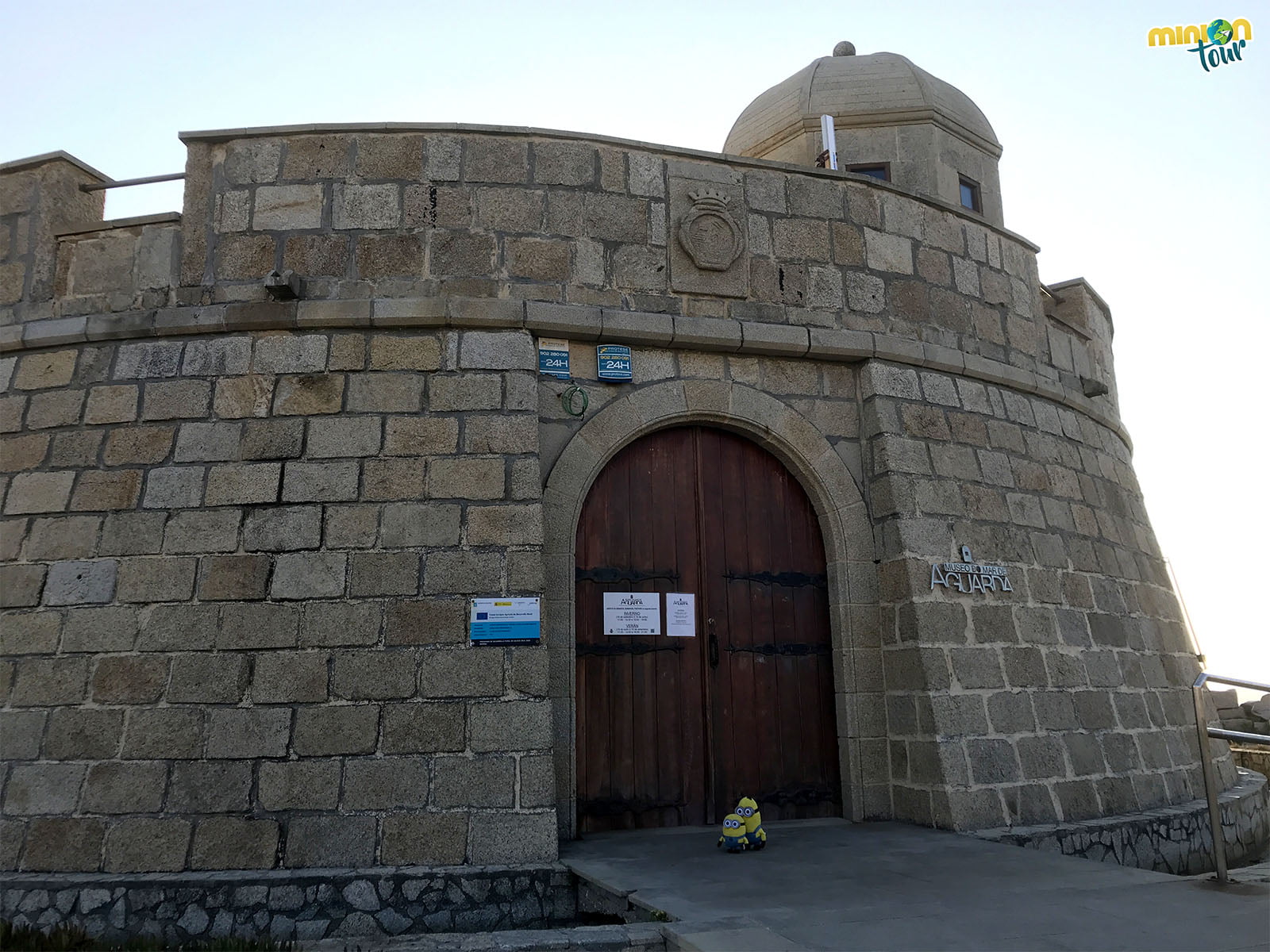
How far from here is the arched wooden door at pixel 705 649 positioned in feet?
19.6

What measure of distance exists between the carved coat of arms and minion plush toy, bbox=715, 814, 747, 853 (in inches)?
145

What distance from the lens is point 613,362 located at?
6273mm

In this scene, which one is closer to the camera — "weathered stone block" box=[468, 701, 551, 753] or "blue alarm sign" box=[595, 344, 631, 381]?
"weathered stone block" box=[468, 701, 551, 753]

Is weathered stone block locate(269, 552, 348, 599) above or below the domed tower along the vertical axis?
below

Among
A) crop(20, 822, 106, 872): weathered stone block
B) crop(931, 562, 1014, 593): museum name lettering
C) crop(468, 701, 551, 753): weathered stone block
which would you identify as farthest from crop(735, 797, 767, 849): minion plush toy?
crop(20, 822, 106, 872): weathered stone block

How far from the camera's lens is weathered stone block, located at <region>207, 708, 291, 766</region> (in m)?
5.14

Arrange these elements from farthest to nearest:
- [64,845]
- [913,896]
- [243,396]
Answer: [243,396]
[64,845]
[913,896]

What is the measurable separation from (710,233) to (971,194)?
4.76 m

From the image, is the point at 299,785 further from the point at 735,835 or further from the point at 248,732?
the point at 735,835

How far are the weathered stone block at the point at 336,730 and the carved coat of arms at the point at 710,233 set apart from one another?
12.0 ft

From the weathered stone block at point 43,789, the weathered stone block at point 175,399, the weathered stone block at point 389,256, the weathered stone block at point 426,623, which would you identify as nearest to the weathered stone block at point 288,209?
the weathered stone block at point 389,256

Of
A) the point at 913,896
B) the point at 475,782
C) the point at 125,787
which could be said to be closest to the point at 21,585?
the point at 125,787

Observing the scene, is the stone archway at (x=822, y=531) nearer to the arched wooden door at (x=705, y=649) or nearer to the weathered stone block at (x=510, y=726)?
the arched wooden door at (x=705, y=649)

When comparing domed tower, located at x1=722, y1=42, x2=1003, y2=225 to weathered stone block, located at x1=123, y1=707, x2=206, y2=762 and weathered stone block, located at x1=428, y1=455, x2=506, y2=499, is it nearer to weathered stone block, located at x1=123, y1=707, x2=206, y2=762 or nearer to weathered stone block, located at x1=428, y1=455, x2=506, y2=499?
weathered stone block, located at x1=428, y1=455, x2=506, y2=499
